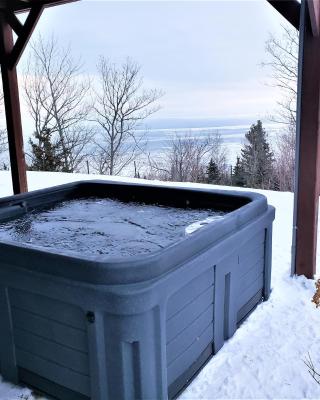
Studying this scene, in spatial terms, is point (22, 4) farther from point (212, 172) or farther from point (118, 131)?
point (212, 172)

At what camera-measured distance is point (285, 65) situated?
40.7ft

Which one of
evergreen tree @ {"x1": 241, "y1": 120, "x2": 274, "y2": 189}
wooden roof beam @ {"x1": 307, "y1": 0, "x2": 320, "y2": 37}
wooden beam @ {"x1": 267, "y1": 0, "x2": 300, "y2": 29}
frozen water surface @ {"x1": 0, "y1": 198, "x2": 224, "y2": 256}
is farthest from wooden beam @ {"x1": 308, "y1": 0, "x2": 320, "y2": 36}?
evergreen tree @ {"x1": 241, "y1": 120, "x2": 274, "y2": 189}

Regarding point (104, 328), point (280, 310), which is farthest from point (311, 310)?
point (104, 328)

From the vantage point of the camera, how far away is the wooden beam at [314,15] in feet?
8.44

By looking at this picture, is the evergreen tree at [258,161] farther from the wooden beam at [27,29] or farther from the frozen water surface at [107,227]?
the frozen water surface at [107,227]

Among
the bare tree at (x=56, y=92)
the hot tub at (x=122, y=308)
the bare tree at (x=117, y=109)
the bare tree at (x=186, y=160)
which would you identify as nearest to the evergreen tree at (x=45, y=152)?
the bare tree at (x=56, y=92)

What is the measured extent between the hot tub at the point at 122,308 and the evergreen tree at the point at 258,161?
13.1 m

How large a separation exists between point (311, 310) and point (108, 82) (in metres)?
13.0

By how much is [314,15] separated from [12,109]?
10.7 feet

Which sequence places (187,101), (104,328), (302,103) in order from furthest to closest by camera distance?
1. (187,101)
2. (302,103)
3. (104,328)

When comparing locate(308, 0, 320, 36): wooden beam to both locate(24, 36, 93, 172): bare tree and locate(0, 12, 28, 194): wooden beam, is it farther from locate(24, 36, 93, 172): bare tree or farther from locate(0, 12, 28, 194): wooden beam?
locate(24, 36, 93, 172): bare tree

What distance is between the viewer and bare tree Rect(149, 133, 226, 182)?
16.2 metres

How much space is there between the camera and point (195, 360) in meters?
2.06

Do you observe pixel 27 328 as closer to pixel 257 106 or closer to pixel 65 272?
pixel 65 272
